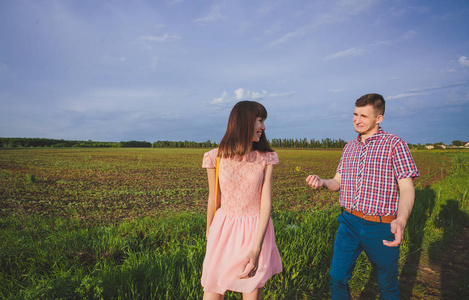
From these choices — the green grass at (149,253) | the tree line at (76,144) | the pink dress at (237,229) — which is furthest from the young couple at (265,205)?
the tree line at (76,144)

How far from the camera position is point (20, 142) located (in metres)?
65.1

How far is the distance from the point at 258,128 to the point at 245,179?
13.8 inches

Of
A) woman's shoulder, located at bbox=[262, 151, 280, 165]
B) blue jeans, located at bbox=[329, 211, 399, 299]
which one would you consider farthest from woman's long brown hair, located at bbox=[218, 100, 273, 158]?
blue jeans, located at bbox=[329, 211, 399, 299]

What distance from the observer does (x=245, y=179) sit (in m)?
1.76

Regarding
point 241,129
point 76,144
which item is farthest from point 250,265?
point 76,144

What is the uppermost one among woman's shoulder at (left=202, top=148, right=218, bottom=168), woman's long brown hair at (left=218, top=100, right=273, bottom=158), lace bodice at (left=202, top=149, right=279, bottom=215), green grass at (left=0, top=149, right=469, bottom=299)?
woman's long brown hair at (left=218, top=100, right=273, bottom=158)

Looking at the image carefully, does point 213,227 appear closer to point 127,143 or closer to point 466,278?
point 466,278

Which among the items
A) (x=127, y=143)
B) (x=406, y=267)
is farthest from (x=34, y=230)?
(x=127, y=143)

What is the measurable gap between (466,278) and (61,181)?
14.1m

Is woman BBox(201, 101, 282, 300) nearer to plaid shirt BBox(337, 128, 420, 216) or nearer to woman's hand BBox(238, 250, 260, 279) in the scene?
woman's hand BBox(238, 250, 260, 279)

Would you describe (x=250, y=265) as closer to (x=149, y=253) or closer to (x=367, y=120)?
(x=367, y=120)

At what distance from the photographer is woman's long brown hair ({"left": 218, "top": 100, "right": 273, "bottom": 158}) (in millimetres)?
1686

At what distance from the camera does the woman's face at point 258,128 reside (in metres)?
1.72

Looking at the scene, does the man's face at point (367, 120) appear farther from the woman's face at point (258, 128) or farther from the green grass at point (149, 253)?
the green grass at point (149, 253)
